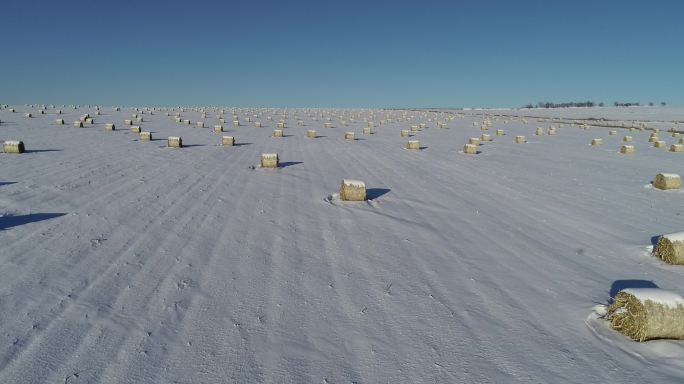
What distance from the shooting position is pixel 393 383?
3773 millimetres

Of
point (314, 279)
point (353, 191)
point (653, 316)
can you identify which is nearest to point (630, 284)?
point (653, 316)

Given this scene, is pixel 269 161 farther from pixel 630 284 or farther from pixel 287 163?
pixel 630 284

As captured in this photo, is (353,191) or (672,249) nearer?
(672,249)

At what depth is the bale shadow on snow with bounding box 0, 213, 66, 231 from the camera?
7371 millimetres

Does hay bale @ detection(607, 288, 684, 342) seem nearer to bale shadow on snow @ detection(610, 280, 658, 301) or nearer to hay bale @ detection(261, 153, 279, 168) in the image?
bale shadow on snow @ detection(610, 280, 658, 301)

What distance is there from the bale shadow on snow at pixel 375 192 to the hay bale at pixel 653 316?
6565 mm

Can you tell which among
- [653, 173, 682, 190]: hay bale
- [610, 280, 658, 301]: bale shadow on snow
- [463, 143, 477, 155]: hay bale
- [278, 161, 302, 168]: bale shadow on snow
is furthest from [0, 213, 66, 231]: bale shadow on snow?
[463, 143, 477, 155]: hay bale

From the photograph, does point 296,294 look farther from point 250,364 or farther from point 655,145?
point 655,145

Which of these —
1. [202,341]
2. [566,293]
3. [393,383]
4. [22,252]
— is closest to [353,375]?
[393,383]

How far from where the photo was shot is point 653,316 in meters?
4.43

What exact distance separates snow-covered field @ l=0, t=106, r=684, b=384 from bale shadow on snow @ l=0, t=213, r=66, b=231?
0.25 feet

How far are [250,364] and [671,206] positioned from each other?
38.3ft

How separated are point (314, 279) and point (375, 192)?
581cm

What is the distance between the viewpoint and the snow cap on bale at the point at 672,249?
21.5 feet
